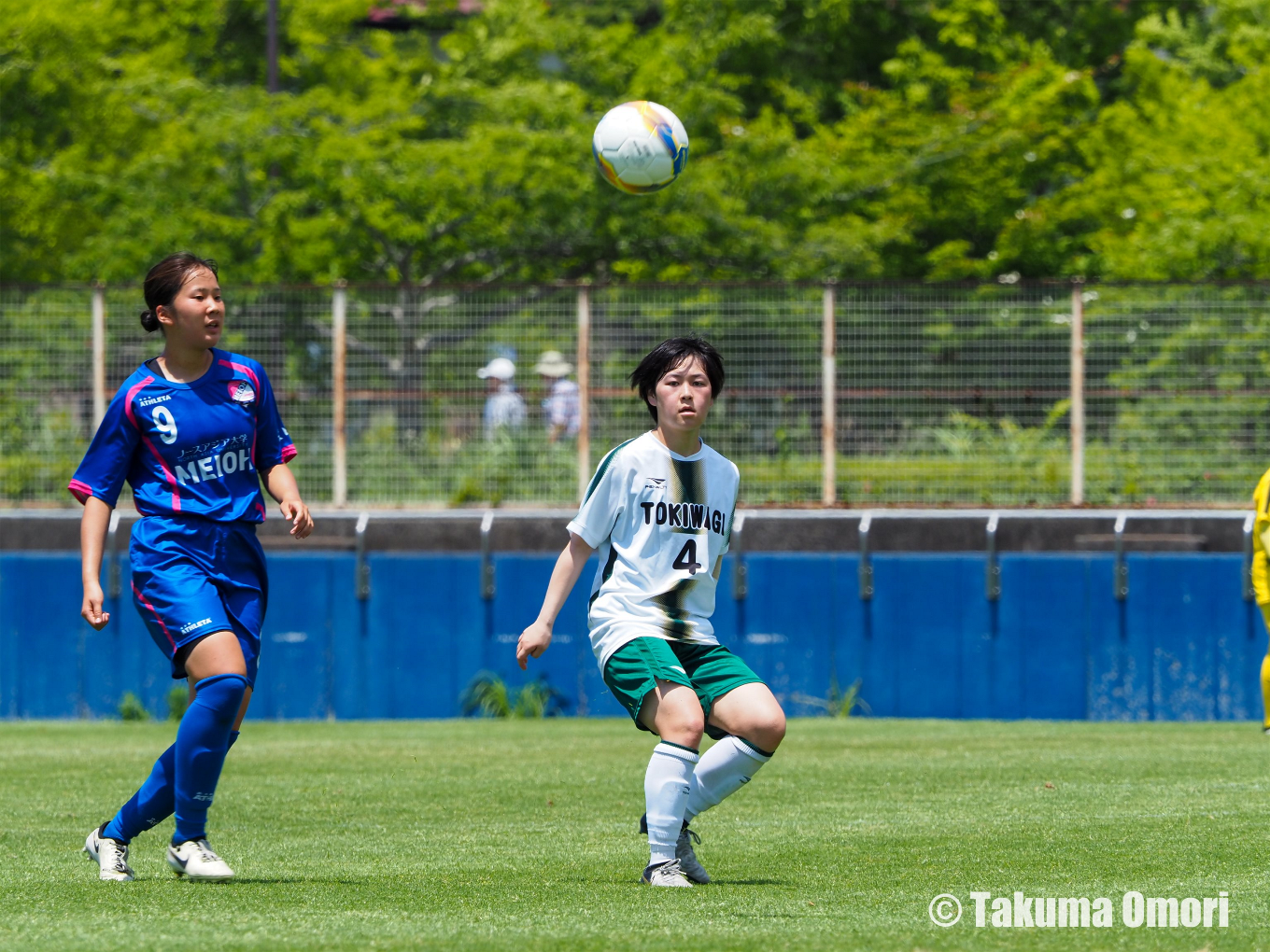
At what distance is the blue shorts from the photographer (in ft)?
20.4

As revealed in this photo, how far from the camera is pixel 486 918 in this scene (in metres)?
5.46

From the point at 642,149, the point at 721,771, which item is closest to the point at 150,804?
the point at 721,771

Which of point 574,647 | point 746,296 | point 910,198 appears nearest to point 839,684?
point 574,647

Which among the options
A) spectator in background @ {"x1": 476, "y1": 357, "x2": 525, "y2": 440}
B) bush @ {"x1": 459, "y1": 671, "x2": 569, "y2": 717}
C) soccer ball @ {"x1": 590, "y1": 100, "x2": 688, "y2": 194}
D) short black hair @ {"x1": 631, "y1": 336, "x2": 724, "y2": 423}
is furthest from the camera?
spectator in background @ {"x1": 476, "y1": 357, "x2": 525, "y2": 440}

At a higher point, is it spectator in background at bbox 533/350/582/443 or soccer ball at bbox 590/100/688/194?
soccer ball at bbox 590/100/688/194

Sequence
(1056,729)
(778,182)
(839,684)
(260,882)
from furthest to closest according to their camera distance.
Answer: (778,182) < (839,684) < (1056,729) < (260,882)

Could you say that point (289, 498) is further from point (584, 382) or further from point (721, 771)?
point (584, 382)

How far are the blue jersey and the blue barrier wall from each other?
980 cm

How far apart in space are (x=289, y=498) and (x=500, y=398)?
10652 millimetres

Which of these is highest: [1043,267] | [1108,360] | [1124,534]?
[1043,267]

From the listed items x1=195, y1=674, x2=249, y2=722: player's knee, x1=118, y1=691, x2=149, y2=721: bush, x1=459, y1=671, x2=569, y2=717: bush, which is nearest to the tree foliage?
x1=118, y1=691, x2=149, y2=721: bush

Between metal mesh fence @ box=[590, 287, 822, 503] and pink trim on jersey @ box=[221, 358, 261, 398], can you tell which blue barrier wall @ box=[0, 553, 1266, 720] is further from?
pink trim on jersey @ box=[221, 358, 261, 398]

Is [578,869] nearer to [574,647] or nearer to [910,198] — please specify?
[574,647]

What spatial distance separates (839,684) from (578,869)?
974 cm
